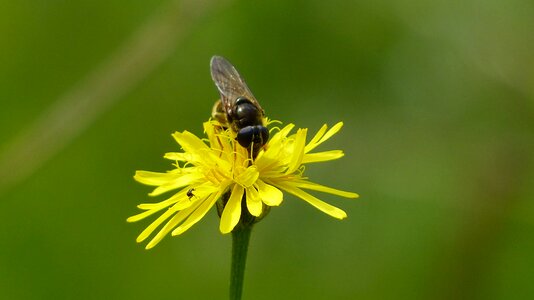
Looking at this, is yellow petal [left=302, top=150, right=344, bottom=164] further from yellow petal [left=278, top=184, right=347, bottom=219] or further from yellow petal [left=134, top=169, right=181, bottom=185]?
yellow petal [left=134, top=169, right=181, bottom=185]

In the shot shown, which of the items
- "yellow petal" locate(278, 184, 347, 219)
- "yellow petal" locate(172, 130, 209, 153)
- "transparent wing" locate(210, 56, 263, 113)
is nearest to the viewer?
"yellow petal" locate(278, 184, 347, 219)

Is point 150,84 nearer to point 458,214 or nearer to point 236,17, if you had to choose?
point 236,17

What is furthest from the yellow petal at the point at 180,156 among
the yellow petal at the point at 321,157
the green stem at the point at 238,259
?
the green stem at the point at 238,259

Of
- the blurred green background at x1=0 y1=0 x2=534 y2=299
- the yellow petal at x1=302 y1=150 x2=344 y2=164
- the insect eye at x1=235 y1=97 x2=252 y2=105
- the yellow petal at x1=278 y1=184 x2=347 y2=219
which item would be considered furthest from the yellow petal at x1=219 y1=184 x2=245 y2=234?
the blurred green background at x1=0 y1=0 x2=534 y2=299

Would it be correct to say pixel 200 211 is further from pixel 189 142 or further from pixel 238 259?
pixel 189 142

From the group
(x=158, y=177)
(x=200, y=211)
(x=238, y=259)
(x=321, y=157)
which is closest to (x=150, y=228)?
(x=200, y=211)

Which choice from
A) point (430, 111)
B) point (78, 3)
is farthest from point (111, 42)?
point (430, 111)
